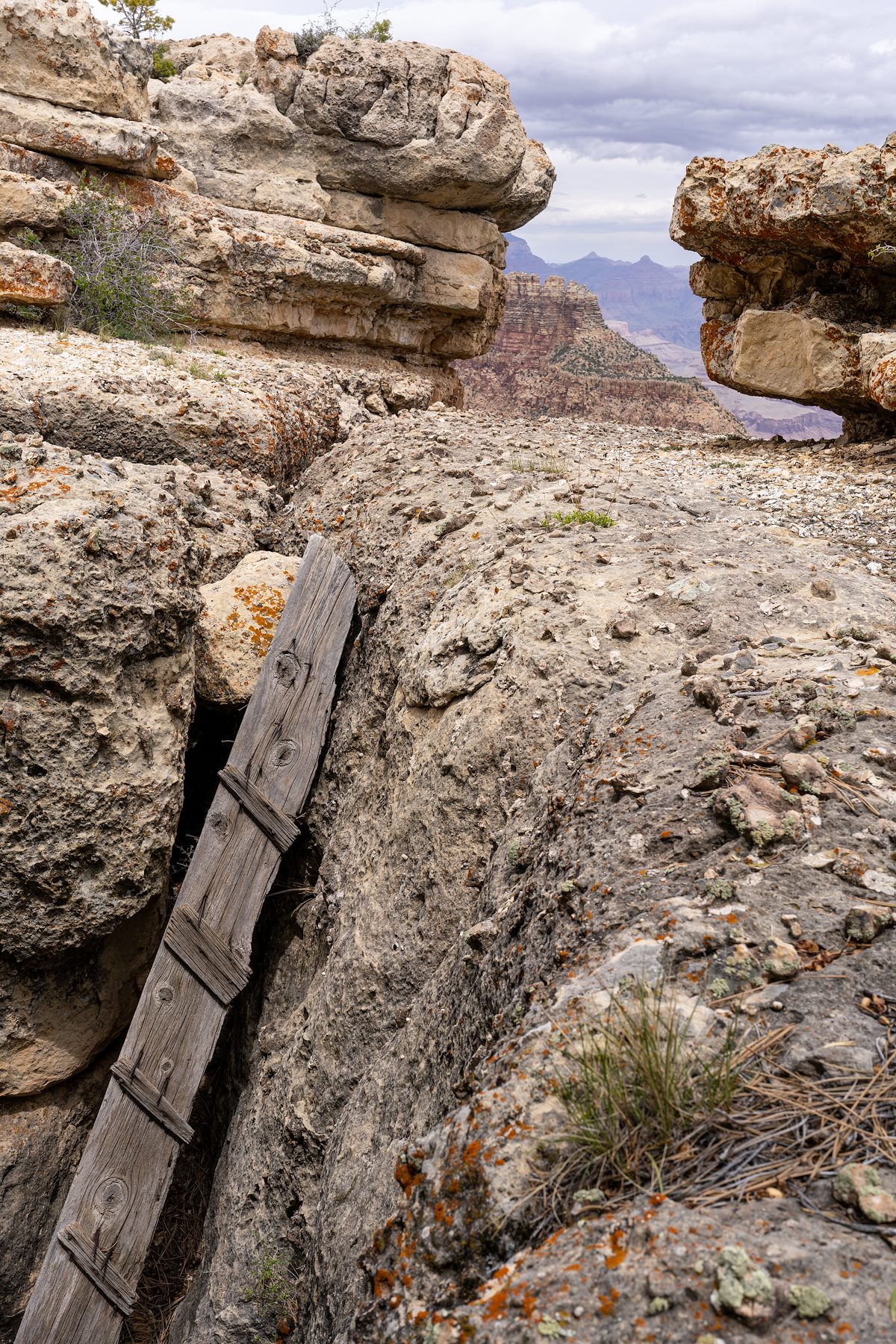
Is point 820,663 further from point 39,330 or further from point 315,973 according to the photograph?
point 39,330

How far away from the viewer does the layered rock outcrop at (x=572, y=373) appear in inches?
1532

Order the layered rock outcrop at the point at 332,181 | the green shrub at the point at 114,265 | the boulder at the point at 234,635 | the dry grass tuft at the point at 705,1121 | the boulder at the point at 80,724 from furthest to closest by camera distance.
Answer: the layered rock outcrop at the point at 332,181, the green shrub at the point at 114,265, the boulder at the point at 234,635, the boulder at the point at 80,724, the dry grass tuft at the point at 705,1121

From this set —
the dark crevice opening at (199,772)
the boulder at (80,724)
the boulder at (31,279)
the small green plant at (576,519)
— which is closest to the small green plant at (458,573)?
the small green plant at (576,519)

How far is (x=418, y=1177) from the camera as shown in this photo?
1.77 m

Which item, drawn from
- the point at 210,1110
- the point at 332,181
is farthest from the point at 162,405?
the point at 332,181

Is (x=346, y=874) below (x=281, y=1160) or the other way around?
the other way around

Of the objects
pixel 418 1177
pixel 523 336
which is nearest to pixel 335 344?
pixel 418 1177

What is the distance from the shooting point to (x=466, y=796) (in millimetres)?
3266

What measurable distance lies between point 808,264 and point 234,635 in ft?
17.1

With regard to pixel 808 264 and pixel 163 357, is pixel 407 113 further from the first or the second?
pixel 163 357

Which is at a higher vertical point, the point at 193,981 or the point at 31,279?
the point at 31,279

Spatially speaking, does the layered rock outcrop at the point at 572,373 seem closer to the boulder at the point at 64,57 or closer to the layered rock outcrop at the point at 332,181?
the layered rock outcrop at the point at 332,181

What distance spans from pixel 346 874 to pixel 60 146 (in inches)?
294

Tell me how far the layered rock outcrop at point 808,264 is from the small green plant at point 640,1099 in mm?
5111
